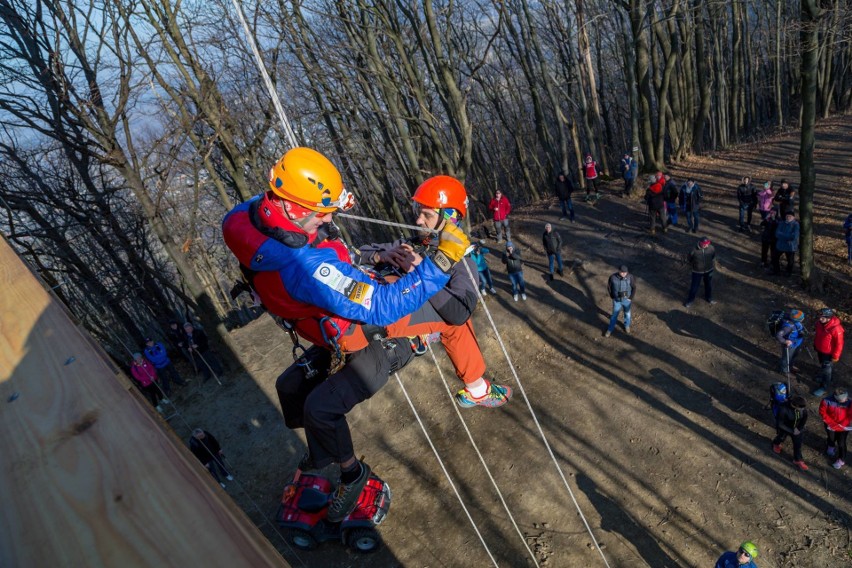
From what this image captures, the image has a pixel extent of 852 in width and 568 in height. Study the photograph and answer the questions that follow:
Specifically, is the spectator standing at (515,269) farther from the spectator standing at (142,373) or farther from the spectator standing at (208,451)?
the spectator standing at (142,373)

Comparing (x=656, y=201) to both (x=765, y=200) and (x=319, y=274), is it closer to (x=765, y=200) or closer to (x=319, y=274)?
(x=765, y=200)

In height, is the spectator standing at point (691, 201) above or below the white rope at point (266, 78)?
below

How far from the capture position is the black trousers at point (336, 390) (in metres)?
4.47

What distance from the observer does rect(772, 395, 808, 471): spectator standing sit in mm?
7184

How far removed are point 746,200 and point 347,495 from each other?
1405 centimetres

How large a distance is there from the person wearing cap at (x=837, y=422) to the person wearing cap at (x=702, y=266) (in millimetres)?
4252

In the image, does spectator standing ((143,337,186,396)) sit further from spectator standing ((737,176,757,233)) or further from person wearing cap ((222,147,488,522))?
spectator standing ((737,176,757,233))

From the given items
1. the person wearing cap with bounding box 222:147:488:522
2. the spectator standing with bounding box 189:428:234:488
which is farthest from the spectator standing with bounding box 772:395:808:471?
the spectator standing with bounding box 189:428:234:488

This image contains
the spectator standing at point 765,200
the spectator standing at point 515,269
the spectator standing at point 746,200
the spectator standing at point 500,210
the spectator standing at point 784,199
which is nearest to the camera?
the spectator standing at point 784,199

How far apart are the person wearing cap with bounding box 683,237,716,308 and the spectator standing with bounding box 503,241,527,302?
13.5 feet

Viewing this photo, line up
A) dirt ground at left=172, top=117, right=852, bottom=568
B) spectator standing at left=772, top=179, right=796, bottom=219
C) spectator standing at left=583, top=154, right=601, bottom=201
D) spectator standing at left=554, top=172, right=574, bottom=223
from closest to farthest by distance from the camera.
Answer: dirt ground at left=172, top=117, right=852, bottom=568 → spectator standing at left=772, top=179, right=796, bottom=219 → spectator standing at left=554, top=172, right=574, bottom=223 → spectator standing at left=583, top=154, right=601, bottom=201

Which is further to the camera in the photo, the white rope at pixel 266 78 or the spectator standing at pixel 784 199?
A: the spectator standing at pixel 784 199

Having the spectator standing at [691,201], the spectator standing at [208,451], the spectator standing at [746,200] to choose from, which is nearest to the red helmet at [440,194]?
the spectator standing at [208,451]

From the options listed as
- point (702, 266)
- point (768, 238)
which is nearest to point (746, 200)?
point (768, 238)
